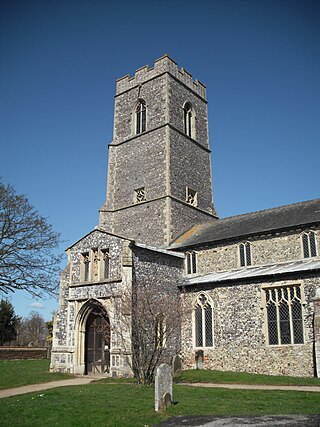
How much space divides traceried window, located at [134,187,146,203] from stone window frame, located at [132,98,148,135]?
15.1 ft

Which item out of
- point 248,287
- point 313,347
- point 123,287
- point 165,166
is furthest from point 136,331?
point 165,166

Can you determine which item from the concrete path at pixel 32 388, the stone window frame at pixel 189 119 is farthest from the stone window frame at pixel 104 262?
the stone window frame at pixel 189 119

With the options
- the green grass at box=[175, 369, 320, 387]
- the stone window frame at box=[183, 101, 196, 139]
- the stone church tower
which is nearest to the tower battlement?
the stone church tower

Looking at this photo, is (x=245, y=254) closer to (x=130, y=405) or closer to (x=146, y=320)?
(x=146, y=320)

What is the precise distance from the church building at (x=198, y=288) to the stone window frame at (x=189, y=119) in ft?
14.6

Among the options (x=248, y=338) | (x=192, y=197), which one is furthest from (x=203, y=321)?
(x=192, y=197)

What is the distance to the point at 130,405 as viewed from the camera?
36.2ft

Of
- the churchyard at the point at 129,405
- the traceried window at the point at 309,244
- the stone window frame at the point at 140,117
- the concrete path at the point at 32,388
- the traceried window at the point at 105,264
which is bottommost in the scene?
the concrete path at the point at 32,388

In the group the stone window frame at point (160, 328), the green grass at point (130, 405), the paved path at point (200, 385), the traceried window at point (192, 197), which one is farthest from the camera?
the traceried window at point (192, 197)

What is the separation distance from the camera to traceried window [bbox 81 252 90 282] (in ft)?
71.8

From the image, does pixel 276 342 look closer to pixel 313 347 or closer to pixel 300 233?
pixel 313 347

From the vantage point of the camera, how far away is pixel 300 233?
21.1 metres

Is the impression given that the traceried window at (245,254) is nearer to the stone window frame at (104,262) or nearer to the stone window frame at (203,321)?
the stone window frame at (203,321)

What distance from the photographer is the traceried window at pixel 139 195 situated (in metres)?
29.6
